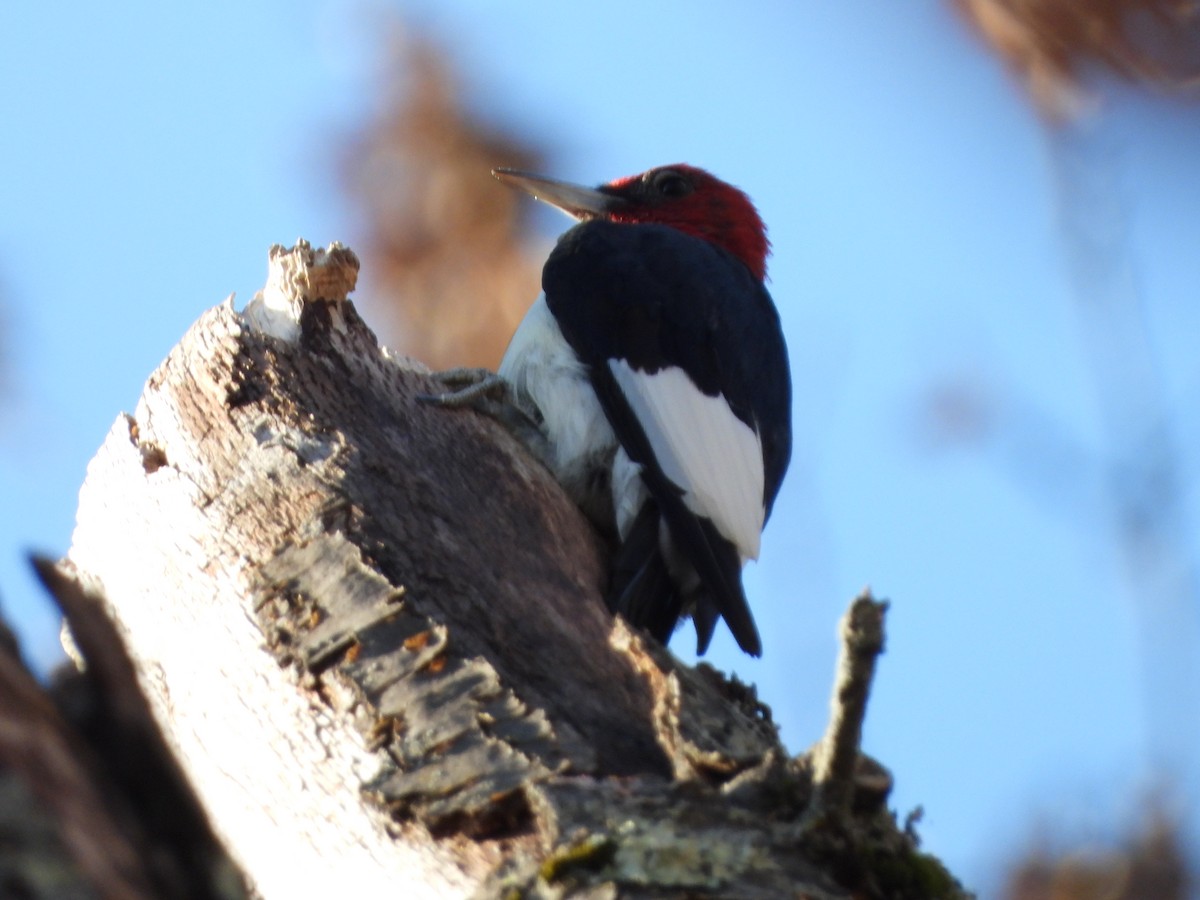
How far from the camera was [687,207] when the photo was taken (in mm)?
4777

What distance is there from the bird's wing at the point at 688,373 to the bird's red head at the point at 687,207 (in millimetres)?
698

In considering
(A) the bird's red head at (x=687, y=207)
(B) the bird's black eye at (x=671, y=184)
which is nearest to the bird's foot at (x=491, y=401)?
(A) the bird's red head at (x=687, y=207)

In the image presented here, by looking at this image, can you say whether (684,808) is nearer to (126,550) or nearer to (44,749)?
(44,749)

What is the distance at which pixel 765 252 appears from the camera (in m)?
4.89

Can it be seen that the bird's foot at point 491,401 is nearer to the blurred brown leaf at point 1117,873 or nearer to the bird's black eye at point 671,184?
the blurred brown leaf at point 1117,873

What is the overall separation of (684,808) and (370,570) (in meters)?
0.69

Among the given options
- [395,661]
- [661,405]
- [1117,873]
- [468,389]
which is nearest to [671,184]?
[661,405]

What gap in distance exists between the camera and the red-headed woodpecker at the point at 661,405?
9.73ft

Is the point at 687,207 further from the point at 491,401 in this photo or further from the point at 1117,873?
the point at 1117,873

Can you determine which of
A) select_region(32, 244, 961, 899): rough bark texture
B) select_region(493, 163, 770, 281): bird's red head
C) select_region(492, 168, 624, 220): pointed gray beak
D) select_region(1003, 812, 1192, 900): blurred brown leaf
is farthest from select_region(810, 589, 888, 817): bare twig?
select_region(493, 163, 770, 281): bird's red head

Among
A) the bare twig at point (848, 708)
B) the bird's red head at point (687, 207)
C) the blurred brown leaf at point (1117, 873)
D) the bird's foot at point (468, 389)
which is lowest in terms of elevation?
the bare twig at point (848, 708)

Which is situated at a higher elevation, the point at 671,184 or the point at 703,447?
the point at 671,184

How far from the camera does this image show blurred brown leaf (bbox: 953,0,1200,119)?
2.05 meters

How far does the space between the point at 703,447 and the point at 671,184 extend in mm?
1802
